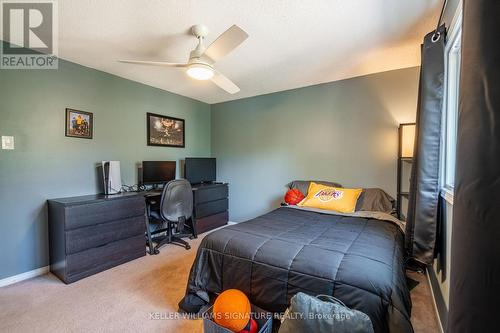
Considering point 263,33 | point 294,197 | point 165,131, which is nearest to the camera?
point 263,33

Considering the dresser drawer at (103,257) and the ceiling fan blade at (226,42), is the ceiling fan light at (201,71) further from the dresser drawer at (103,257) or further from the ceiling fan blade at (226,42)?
the dresser drawer at (103,257)

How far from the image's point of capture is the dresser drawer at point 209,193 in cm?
367

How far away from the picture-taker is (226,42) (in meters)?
1.83

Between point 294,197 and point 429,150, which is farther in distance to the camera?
point 294,197

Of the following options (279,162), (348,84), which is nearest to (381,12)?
(348,84)

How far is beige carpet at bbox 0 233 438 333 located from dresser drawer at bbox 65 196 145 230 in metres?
0.56

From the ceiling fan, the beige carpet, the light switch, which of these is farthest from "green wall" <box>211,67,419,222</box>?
the light switch

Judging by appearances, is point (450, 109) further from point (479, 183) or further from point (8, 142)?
point (8, 142)

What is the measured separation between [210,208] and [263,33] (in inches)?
107

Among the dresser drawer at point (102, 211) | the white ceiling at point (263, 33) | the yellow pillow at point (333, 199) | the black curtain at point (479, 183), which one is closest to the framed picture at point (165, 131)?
the white ceiling at point (263, 33)

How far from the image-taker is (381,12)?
1815mm

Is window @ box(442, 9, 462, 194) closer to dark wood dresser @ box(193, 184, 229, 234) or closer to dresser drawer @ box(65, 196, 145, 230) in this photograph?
dark wood dresser @ box(193, 184, 229, 234)

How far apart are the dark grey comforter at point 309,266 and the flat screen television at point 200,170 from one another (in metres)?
2.09

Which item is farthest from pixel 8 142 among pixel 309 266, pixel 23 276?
pixel 309 266
